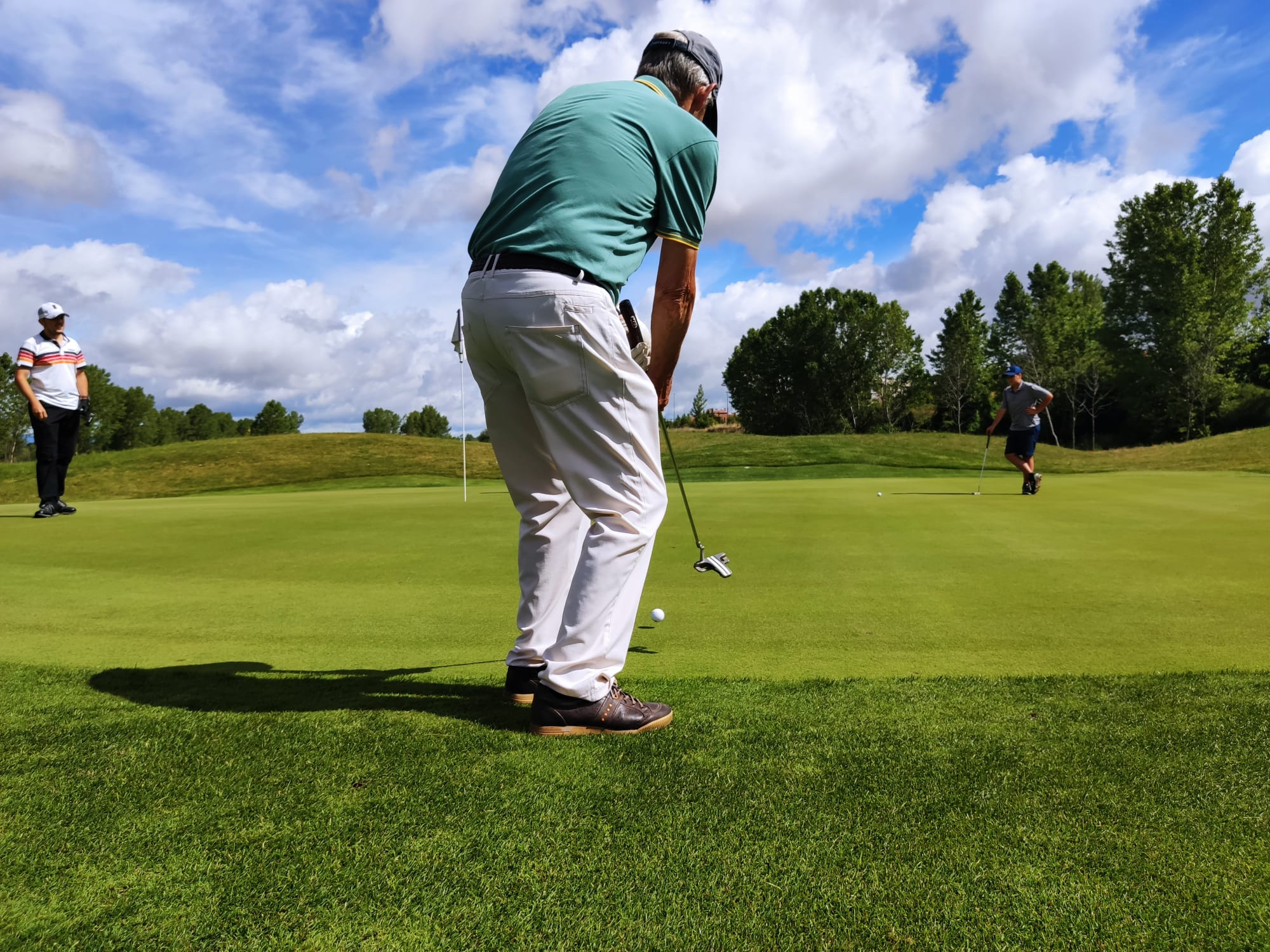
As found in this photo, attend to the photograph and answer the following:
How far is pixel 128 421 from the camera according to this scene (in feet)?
253

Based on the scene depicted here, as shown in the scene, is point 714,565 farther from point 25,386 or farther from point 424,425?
point 424,425

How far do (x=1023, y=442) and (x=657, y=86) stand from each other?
12402 millimetres

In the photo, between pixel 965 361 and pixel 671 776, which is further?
pixel 965 361

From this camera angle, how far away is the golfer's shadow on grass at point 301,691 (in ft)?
8.68

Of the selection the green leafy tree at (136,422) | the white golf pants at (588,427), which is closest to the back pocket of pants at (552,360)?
the white golf pants at (588,427)

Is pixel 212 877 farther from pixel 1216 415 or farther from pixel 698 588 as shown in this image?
pixel 1216 415

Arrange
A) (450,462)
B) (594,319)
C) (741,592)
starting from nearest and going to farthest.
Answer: (594,319) → (741,592) → (450,462)

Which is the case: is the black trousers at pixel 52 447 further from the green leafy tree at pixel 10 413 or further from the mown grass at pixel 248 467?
the green leafy tree at pixel 10 413

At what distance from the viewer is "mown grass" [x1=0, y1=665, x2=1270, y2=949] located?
56.4 inches

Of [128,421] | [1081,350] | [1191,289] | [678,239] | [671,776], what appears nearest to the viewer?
[671,776]

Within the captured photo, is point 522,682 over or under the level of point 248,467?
under

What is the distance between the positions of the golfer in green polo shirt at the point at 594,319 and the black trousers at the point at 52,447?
9.06 m

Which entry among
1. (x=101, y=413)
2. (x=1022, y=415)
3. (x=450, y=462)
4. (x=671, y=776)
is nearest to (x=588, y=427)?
(x=671, y=776)

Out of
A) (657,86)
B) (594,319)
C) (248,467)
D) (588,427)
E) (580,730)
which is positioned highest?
(657,86)
